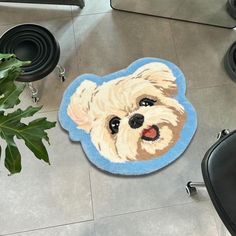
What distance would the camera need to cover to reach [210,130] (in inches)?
61.9

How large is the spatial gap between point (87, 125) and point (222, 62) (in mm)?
668

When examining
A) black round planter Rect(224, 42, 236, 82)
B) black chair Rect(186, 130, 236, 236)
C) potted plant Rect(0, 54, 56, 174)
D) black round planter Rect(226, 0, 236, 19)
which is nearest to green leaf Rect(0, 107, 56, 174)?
potted plant Rect(0, 54, 56, 174)

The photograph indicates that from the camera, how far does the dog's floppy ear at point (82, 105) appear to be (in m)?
1.60

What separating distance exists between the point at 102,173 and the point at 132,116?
0.27 metres

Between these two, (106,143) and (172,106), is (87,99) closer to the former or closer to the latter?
(106,143)

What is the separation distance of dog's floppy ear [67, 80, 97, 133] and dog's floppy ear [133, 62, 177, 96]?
0.22 meters

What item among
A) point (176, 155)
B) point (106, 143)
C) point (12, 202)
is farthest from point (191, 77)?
point (12, 202)

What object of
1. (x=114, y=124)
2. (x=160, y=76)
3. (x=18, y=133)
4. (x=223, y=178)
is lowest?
(x=114, y=124)

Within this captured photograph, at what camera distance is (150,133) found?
156cm

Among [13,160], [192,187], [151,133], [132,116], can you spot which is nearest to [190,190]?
[192,187]

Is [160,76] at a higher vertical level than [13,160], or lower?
lower

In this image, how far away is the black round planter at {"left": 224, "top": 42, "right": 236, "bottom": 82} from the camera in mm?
1626

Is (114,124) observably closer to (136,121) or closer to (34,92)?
(136,121)

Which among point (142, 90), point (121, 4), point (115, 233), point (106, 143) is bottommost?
point (115, 233)
